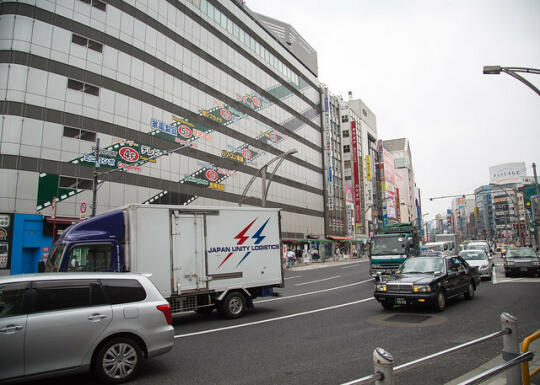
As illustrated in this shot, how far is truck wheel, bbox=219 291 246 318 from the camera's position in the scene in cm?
1009

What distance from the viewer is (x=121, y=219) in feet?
29.6

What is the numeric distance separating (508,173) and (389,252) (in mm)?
145327

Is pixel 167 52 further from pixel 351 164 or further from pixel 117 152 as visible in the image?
pixel 351 164

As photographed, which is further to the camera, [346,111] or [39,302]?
[346,111]

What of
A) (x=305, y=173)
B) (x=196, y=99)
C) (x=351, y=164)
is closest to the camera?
(x=196, y=99)

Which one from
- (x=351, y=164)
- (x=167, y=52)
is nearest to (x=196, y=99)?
(x=167, y=52)

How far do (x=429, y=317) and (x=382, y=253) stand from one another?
30.3 ft

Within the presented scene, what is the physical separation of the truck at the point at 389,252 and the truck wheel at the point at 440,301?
7.14 meters

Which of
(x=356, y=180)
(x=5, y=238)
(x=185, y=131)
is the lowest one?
(x=5, y=238)

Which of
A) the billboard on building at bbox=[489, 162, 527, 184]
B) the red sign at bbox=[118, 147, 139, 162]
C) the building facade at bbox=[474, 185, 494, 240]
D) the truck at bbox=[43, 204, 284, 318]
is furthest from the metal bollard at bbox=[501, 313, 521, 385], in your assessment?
the building facade at bbox=[474, 185, 494, 240]

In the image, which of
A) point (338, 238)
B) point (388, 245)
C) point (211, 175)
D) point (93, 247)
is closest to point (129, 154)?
point (211, 175)

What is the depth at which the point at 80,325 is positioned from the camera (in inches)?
196

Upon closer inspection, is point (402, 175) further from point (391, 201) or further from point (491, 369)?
point (491, 369)

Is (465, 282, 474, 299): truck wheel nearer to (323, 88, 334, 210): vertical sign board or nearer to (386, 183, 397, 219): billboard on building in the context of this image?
(323, 88, 334, 210): vertical sign board
